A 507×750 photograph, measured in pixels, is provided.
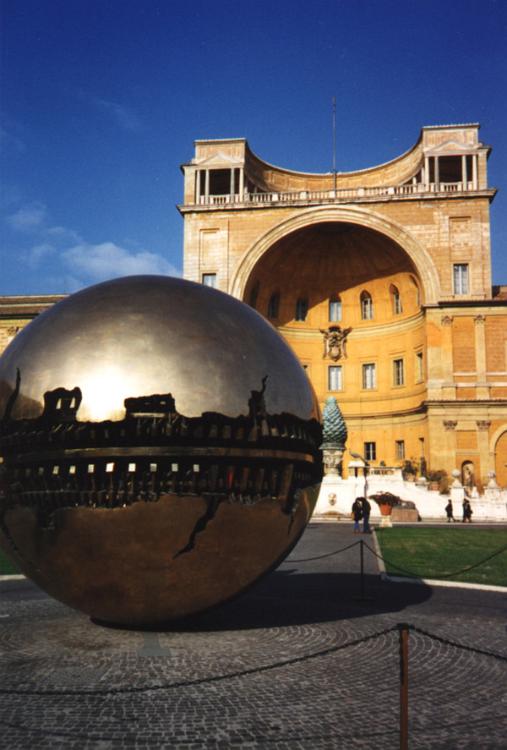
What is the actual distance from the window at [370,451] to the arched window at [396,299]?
937 centimetres

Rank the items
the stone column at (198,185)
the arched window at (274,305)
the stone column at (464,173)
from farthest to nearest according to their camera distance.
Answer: the arched window at (274,305) → the stone column at (198,185) → the stone column at (464,173)

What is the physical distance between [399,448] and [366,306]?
10613mm

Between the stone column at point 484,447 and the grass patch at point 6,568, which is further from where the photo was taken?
the stone column at point 484,447

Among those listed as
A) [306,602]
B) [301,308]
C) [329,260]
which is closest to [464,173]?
[329,260]

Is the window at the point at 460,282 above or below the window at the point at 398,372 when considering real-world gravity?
above

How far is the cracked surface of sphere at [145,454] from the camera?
6121 mm

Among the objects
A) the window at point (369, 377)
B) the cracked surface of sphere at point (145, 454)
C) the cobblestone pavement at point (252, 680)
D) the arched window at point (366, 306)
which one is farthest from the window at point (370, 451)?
the cracked surface of sphere at point (145, 454)

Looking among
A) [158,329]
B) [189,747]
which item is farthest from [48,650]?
[158,329]

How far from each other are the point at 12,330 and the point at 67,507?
5002cm

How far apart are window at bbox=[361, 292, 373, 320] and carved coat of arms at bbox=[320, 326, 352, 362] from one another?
4.97 ft

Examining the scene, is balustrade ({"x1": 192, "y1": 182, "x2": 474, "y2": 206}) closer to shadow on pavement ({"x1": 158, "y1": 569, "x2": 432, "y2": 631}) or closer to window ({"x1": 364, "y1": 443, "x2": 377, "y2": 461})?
window ({"x1": 364, "y1": 443, "x2": 377, "y2": 461})

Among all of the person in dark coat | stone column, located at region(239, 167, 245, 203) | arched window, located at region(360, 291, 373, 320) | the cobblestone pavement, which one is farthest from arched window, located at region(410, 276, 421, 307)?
the cobblestone pavement

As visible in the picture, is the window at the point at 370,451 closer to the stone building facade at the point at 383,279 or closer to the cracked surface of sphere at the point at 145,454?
the stone building facade at the point at 383,279

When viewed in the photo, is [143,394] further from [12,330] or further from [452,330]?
[12,330]
